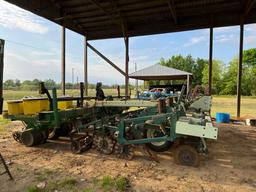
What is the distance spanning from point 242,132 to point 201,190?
432cm

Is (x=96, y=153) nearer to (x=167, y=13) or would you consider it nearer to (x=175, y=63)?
(x=167, y=13)

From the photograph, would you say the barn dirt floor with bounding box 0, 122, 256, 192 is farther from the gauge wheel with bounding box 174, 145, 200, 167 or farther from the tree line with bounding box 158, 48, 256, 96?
the tree line with bounding box 158, 48, 256, 96

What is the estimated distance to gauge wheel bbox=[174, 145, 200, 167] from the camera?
3.29 metres

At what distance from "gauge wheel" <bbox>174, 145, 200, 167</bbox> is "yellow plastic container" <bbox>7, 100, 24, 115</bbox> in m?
3.74

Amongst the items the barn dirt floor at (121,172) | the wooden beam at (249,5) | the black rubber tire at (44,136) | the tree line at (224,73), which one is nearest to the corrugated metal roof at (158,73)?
the wooden beam at (249,5)

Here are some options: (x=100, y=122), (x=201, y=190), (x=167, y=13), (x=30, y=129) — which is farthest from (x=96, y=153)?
(x=167, y=13)

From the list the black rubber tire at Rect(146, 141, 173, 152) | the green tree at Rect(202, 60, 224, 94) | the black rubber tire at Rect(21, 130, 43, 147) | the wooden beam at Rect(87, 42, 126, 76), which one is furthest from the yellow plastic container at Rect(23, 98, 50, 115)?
the green tree at Rect(202, 60, 224, 94)

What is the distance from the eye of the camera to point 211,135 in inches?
111

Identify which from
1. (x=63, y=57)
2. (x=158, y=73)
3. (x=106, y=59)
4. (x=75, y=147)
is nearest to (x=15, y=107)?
(x=75, y=147)

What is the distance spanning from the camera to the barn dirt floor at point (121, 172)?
2.64 metres

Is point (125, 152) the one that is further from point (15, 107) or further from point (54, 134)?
point (15, 107)

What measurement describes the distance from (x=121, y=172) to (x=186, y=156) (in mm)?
1223

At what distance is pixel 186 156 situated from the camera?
3.36 metres

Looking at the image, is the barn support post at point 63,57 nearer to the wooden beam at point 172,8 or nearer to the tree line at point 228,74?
the wooden beam at point 172,8
